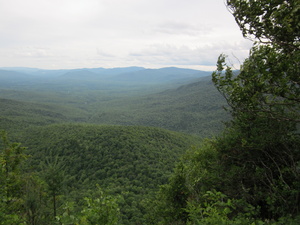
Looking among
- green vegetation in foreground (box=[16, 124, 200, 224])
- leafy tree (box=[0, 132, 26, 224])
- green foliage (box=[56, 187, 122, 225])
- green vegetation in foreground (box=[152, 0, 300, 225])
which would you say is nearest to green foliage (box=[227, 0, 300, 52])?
green vegetation in foreground (box=[152, 0, 300, 225])

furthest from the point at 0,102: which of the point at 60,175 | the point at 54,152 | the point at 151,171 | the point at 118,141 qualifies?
the point at 60,175

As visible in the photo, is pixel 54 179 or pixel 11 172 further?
pixel 11 172

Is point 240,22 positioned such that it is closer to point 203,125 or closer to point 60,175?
point 60,175

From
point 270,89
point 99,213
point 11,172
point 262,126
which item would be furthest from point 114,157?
point 270,89

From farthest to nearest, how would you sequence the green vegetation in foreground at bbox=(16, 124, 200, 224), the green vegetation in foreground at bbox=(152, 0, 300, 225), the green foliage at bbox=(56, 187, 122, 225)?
the green vegetation in foreground at bbox=(16, 124, 200, 224) → the green vegetation in foreground at bbox=(152, 0, 300, 225) → the green foliage at bbox=(56, 187, 122, 225)

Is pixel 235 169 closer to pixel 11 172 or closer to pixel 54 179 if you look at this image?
pixel 54 179

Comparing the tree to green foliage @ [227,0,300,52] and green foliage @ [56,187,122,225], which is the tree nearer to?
green foliage @ [227,0,300,52]

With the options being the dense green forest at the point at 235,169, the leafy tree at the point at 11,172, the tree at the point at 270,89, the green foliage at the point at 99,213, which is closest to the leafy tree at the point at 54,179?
the dense green forest at the point at 235,169

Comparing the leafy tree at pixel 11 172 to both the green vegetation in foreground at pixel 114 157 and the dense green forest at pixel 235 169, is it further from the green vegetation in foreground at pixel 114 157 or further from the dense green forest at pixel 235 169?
the green vegetation in foreground at pixel 114 157

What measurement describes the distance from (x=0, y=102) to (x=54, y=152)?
399ft

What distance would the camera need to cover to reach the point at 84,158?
151 feet

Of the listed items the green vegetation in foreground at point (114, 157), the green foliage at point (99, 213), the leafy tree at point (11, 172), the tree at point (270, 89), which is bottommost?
the green vegetation in foreground at point (114, 157)

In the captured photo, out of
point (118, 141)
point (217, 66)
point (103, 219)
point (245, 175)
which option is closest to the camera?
point (103, 219)

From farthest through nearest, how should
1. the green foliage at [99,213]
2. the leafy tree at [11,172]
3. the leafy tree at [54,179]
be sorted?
the leafy tree at [11,172] < the leafy tree at [54,179] < the green foliage at [99,213]
